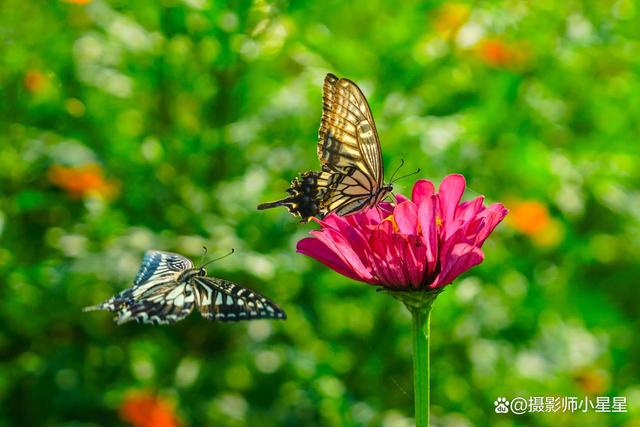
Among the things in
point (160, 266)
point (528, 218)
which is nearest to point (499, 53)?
point (528, 218)

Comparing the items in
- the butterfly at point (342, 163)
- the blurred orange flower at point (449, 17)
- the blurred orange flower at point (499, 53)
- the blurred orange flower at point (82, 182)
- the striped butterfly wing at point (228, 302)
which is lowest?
the striped butterfly wing at point (228, 302)

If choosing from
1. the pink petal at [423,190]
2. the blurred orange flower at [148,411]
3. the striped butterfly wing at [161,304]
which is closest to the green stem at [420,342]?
the pink petal at [423,190]

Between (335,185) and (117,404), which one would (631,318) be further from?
(335,185)

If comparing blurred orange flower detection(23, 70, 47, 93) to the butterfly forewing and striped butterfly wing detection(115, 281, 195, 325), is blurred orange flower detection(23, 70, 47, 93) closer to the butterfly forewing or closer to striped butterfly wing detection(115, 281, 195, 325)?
the butterfly forewing

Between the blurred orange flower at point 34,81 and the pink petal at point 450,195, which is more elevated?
the blurred orange flower at point 34,81

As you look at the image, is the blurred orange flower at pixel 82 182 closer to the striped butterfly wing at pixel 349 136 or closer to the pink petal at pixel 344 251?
the striped butterfly wing at pixel 349 136

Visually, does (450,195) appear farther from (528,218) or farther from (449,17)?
(449,17)
